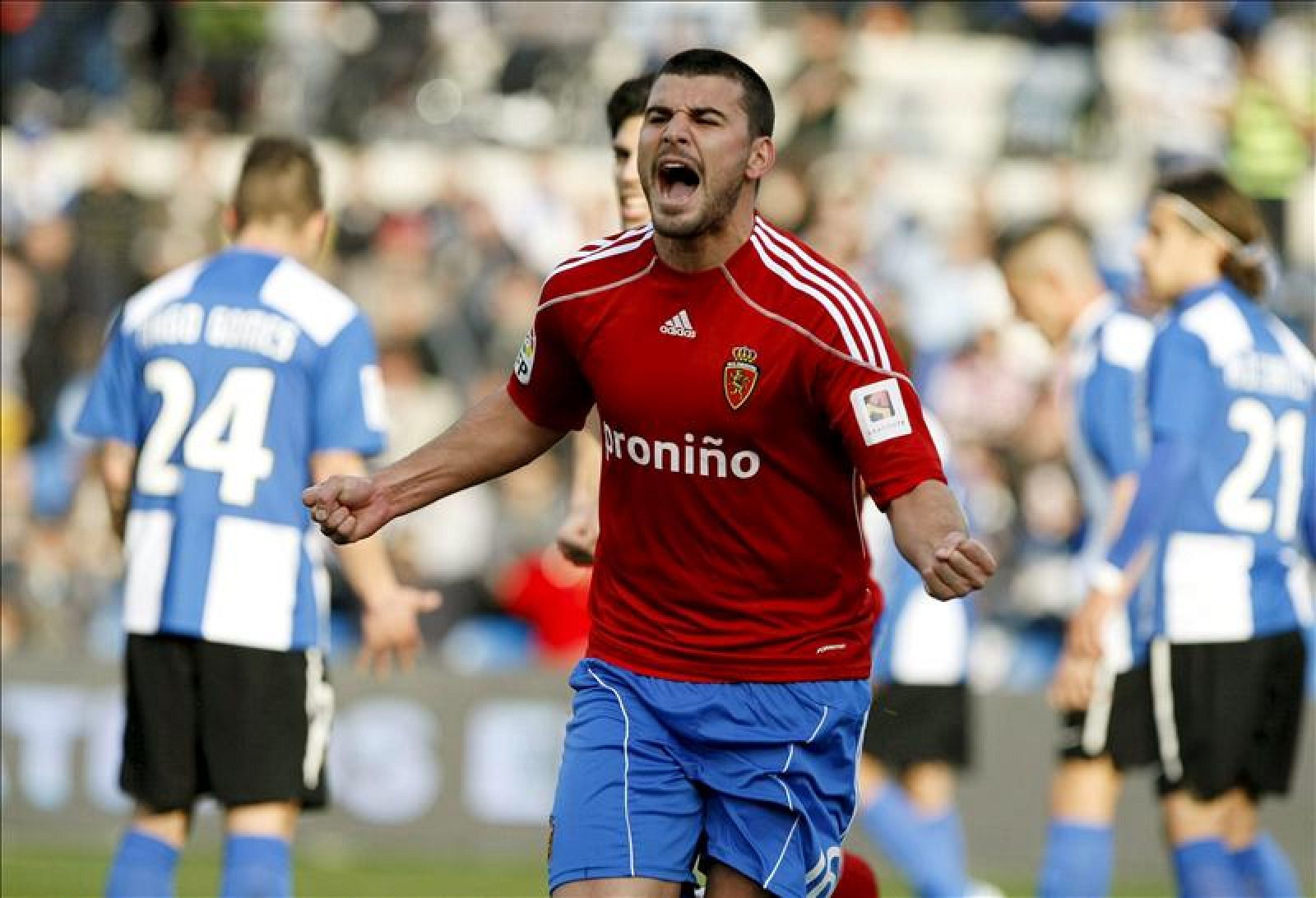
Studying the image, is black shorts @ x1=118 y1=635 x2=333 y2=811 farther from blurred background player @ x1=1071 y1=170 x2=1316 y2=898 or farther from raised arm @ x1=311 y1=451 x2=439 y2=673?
blurred background player @ x1=1071 y1=170 x2=1316 y2=898

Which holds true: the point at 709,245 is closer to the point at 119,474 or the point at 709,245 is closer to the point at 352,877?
the point at 119,474

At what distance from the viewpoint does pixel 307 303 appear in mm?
7055

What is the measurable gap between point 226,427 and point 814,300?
2.51 metres

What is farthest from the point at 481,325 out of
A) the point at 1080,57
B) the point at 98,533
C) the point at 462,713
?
the point at 1080,57

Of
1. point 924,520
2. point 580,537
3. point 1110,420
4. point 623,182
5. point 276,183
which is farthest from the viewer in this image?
point 1110,420

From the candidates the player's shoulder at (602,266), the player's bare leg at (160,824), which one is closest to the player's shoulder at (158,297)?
the player's bare leg at (160,824)

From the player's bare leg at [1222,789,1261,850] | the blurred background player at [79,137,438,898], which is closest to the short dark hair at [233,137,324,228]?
the blurred background player at [79,137,438,898]

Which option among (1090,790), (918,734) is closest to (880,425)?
(1090,790)

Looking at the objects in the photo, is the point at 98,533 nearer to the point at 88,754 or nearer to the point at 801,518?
the point at 88,754

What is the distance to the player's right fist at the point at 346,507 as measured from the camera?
5262 mm

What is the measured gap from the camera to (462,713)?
11.4 m

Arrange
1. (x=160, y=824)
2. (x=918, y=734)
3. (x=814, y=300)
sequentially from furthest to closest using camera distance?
(x=918, y=734) < (x=160, y=824) < (x=814, y=300)

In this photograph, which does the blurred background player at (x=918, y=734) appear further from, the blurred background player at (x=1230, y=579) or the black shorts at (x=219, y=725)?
the black shorts at (x=219, y=725)

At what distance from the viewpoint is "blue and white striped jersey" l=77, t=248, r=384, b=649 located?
22.8ft
